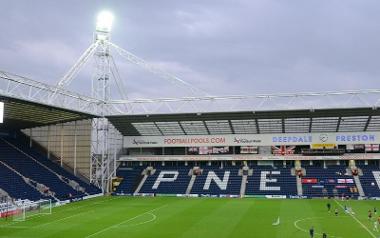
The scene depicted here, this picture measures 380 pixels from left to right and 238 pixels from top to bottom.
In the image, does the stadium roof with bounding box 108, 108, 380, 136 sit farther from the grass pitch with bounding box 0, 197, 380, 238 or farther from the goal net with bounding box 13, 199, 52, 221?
the goal net with bounding box 13, 199, 52, 221

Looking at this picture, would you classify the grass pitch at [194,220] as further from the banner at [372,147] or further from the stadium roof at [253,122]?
the banner at [372,147]

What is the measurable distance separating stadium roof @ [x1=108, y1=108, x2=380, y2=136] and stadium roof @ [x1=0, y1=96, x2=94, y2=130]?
9.39 metres

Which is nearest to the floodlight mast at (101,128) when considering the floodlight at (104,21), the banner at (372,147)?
the floodlight at (104,21)

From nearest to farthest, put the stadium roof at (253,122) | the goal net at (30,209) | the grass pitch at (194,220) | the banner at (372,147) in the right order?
1. the grass pitch at (194,220)
2. the goal net at (30,209)
3. the stadium roof at (253,122)
4. the banner at (372,147)

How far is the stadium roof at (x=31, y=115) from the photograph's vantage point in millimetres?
61925

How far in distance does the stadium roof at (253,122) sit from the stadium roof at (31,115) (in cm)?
939

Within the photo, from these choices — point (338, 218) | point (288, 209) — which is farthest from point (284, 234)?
point (288, 209)

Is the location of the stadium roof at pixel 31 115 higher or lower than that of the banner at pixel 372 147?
higher

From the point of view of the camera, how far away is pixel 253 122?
81500 millimetres

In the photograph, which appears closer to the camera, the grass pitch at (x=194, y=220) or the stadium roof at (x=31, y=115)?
the grass pitch at (x=194, y=220)

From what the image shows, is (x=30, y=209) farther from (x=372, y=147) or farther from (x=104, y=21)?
(x=372, y=147)

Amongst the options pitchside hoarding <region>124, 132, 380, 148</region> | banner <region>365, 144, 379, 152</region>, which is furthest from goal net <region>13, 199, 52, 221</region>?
banner <region>365, 144, 379, 152</region>

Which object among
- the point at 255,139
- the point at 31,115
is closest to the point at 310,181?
the point at 255,139

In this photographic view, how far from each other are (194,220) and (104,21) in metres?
49.9
